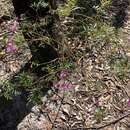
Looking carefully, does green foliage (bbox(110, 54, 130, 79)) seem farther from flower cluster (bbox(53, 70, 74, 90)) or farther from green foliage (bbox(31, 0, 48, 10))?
green foliage (bbox(31, 0, 48, 10))

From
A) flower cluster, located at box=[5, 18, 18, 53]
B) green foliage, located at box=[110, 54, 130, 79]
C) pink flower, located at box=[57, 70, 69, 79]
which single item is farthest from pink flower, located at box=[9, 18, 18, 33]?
green foliage, located at box=[110, 54, 130, 79]

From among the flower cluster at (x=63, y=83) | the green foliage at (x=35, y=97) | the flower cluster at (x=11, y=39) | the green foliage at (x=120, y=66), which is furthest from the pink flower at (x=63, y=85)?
the flower cluster at (x=11, y=39)

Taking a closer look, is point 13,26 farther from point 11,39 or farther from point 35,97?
point 35,97

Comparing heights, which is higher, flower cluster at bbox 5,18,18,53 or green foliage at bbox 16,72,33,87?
flower cluster at bbox 5,18,18,53

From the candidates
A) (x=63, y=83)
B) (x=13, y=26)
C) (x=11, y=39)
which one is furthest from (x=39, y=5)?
(x=13, y=26)

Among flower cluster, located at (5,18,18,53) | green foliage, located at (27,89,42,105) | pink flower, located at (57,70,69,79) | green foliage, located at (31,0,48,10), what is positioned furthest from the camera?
flower cluster, located at (5,18,18,53)

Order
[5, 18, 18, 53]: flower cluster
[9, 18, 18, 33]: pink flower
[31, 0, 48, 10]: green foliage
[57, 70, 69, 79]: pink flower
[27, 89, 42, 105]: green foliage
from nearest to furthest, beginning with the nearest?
[31, 0, 48, 10]: green foliage → [27, 89, 42, 105]: green foliage → [57, 70, 69, 79]: pink flower → [5, 18, 18, 53]: flower cluster → [9, 18, 18, 33]: pink flower

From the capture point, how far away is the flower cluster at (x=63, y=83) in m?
3.79

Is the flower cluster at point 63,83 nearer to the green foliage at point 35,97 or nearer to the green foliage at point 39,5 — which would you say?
the green foliage at point 35,97

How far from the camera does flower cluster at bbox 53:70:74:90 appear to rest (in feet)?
12.4

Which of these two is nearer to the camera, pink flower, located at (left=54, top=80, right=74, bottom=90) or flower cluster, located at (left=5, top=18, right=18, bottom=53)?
pink flower, located at (left=54, top=80, right=74, bottom=90)

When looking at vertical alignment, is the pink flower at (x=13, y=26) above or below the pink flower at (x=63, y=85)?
above

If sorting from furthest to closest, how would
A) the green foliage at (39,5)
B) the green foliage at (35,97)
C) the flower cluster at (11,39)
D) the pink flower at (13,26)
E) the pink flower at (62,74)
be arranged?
1. the pink flower at (13,26)
2. the flower cluster at (11,39)
3. the pink flower at (62,74)
4. the green foliage at (35,97)
5. the green foliage at (39,5)

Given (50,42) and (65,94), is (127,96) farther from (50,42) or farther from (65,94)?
(50,42)
